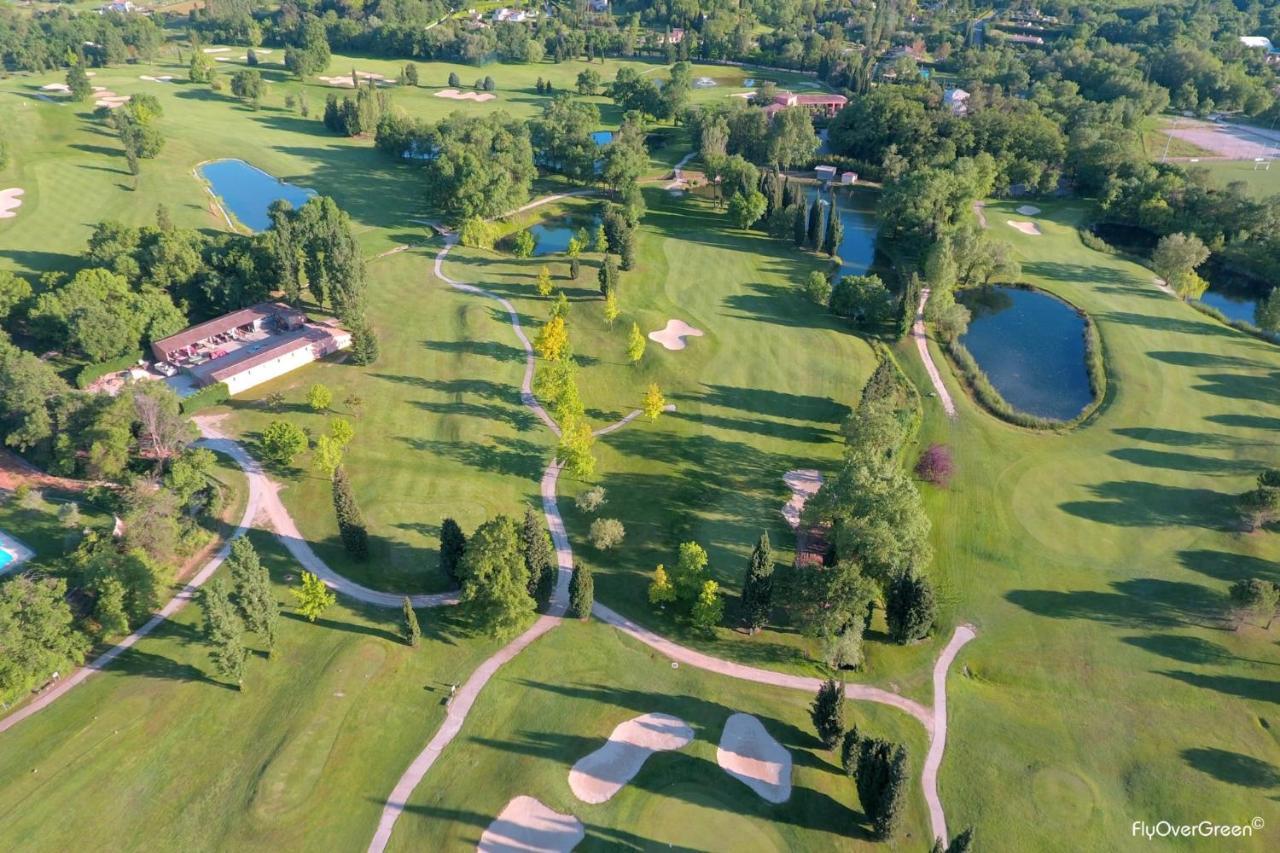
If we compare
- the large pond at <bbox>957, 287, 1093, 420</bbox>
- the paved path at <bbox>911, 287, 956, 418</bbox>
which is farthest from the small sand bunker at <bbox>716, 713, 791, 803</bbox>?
the large pond at <bbox>957, 287, 1093, 420</bbox>

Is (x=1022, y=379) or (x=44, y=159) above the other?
(x=44, y=159)

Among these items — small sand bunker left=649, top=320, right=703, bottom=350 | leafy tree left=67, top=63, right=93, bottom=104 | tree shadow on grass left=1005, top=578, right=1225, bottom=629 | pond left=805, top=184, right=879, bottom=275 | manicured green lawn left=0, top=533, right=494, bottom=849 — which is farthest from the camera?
leafy tree left=67, top=63, right=93, bottom=104

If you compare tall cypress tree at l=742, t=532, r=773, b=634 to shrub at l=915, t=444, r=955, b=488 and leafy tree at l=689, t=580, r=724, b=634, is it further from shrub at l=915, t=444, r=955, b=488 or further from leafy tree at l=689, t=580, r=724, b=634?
shrub at l=915, t=444, r=955, b=488

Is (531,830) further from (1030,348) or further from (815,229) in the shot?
(815,229)

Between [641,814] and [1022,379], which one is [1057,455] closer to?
[1022,379]

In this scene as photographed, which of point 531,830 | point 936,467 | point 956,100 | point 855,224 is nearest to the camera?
point 531,830

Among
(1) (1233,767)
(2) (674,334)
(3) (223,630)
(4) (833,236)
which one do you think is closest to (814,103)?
(4) (833,236)

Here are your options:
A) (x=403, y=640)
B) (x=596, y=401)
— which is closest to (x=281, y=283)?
(x=596, y=401)
